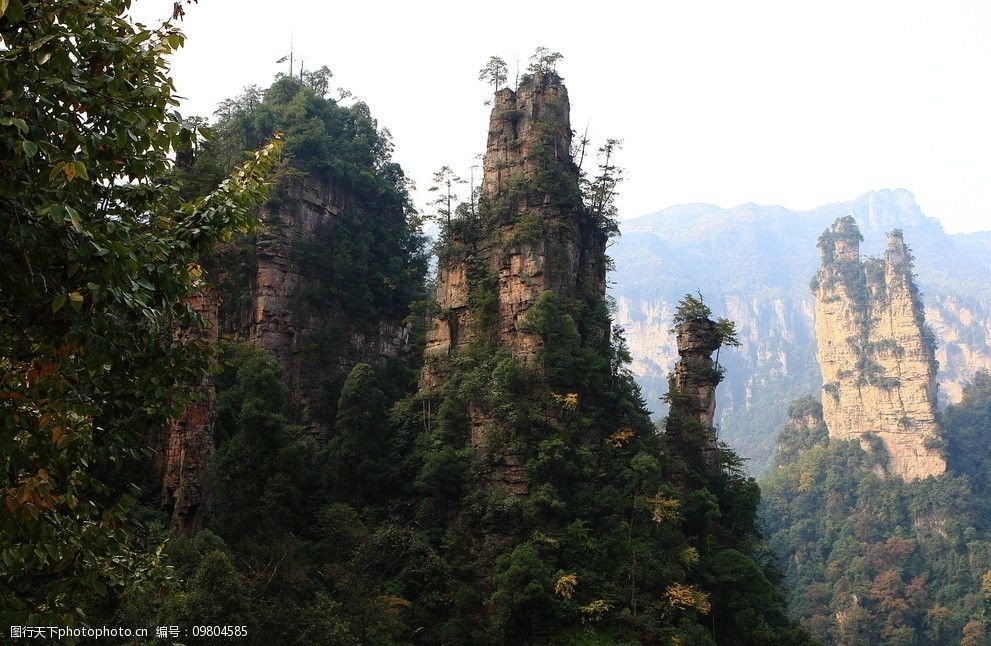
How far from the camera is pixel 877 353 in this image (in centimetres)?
6009

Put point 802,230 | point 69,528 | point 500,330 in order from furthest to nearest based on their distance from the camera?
point 802,230 < point 500,330 < point 69,528

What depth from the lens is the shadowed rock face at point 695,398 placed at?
85.9 ft

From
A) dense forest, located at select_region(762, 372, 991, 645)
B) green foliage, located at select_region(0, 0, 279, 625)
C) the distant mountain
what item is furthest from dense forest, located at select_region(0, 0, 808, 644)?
the distant mountain

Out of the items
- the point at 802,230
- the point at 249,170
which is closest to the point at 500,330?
the point at 249,170

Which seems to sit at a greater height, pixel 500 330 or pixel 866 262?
pixel 866 262

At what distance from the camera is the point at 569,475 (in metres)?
21.6

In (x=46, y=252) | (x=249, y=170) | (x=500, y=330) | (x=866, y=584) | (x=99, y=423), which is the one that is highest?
(x=500, y=330)

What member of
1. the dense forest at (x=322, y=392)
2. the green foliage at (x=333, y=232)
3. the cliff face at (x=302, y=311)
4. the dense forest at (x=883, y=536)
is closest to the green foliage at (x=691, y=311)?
the dense forest at (x=322, y=392)

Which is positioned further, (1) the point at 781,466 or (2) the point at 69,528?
(1) the point at 781,466

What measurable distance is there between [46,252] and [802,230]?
180m

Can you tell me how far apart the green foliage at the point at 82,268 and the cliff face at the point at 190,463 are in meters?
11.9

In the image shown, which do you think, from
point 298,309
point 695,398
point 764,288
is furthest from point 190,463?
point 764,288

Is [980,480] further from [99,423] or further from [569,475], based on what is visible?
[99,423]

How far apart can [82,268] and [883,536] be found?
2183 inches
